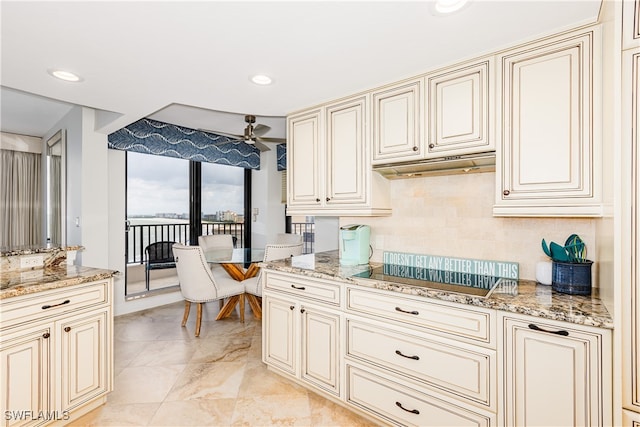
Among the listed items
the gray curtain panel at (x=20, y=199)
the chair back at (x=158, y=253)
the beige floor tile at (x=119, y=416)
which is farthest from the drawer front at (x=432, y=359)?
the gray curtain panel at (x=20, y=199)

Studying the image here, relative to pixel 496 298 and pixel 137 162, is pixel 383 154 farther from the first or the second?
pixel 137 162

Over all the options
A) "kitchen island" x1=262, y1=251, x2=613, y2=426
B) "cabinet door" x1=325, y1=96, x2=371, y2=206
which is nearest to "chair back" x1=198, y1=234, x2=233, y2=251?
"kitchen island" x1=262, y1=251, x2=613, y2=426

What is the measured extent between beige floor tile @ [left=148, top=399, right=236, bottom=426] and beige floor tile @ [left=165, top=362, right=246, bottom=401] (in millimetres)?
69

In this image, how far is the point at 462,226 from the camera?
2.26 metres

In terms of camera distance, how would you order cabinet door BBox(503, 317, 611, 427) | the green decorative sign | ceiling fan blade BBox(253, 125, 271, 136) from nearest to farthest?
1. cabinet door BBox(503, 317, 611, 427)
2. the green decorative sign
3. ceiling fan blade BBox(253, 125, 271, 136)

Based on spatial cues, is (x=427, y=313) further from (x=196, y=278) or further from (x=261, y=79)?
(x=196, y=278)

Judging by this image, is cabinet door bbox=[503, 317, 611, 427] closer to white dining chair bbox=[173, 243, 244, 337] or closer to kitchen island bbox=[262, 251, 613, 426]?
kitchen island bbox=[262, 251, 613, 426]

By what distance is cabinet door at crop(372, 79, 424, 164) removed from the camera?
6.96 feet

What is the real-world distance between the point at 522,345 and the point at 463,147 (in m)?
1.09

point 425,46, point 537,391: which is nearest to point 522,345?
point 537,391

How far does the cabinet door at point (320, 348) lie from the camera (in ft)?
7.20

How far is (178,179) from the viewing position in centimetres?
480

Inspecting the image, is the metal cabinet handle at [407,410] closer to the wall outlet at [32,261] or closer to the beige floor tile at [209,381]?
the beige floor tile at [209,381]

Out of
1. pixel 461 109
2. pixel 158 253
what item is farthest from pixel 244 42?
pixel 158 253
